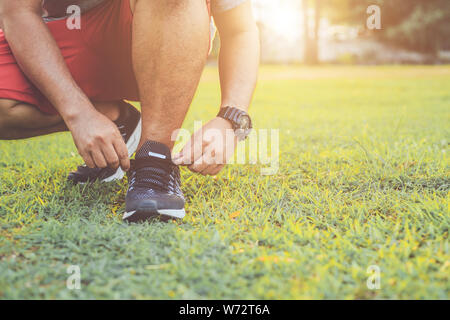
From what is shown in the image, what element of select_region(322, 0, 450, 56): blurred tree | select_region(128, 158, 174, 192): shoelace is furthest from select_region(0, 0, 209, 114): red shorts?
select_region(322, 0, 450, 56): blurred tree

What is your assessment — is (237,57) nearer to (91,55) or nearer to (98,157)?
(91,55)

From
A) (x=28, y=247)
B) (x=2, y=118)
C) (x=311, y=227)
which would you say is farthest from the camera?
(x=2, y=118)

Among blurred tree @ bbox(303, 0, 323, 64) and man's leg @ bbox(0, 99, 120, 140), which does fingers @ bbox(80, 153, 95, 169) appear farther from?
blurred tree @ bbox(303, 0, 323, 64)

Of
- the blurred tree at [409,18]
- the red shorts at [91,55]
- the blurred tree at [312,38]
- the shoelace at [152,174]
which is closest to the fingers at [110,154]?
the shoelace at [152,174]

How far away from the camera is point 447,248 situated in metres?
1.16

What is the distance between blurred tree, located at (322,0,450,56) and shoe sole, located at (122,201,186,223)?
2456 centimetres

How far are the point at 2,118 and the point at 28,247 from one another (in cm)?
66

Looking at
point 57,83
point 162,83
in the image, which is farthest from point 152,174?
point 57,83

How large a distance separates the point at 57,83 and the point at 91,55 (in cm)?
38

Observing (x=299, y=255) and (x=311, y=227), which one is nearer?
(x=299, y=255)

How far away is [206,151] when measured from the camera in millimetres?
A: 1411

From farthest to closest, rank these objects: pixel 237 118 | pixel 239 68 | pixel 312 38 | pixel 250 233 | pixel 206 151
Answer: pixel 312 38, pixel 239 68, pixel 237 118, pixel 206 151, pixel 250 233
